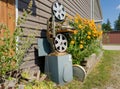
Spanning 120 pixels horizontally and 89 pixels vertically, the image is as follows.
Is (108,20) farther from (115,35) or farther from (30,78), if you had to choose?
(30,78)

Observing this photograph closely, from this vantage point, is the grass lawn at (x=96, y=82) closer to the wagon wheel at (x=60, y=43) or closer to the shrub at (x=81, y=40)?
the shrub at (x=81, y=40)

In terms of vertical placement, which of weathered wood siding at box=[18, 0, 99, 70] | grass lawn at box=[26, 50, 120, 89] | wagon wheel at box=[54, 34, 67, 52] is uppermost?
weathered wood siding at box=[18, 0, 99, 70]

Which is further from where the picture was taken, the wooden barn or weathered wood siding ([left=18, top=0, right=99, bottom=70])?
weathered wood siding ([left=18, top=0, right=99, bottom=70])

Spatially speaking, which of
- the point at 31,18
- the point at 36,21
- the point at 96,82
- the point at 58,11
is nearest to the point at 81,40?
the point at 58,11

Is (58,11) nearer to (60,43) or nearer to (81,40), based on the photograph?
(60,43)

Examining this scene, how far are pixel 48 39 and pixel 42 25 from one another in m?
0.54

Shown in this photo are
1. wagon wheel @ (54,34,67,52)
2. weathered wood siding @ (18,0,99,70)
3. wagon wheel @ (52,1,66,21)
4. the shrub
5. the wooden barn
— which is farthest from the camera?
the shrub

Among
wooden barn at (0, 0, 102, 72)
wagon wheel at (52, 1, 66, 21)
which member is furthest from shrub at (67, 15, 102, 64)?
wooden barn at (0, 0, 102, 72)

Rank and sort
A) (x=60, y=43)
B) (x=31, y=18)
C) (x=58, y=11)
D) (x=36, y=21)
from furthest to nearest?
(x=58, y=11) < (x=60, y=43) < (x=36, y=21) < (x=31, y=18)

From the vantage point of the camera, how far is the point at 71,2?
8.80 m

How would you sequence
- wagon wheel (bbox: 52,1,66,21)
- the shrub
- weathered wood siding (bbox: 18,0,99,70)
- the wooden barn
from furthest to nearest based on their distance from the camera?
the shrub → wagon wheel (bbox: 52,1,66,21) → weathered wood siding (bbox: 18,0,99,70) → the wooden barn

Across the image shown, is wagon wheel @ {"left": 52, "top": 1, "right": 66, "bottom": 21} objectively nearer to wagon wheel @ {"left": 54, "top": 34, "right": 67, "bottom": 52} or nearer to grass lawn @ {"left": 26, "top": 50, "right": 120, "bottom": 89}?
wagon wheel @ {"left": 54, "top": 34, "right": 67, "bottom": 52}

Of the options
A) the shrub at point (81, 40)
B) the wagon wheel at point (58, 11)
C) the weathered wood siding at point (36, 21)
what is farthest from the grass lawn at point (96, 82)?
the wagon wheel at point (58, 11)

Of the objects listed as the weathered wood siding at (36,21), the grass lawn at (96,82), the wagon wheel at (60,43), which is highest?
the weathered wood siding at (36,21)
